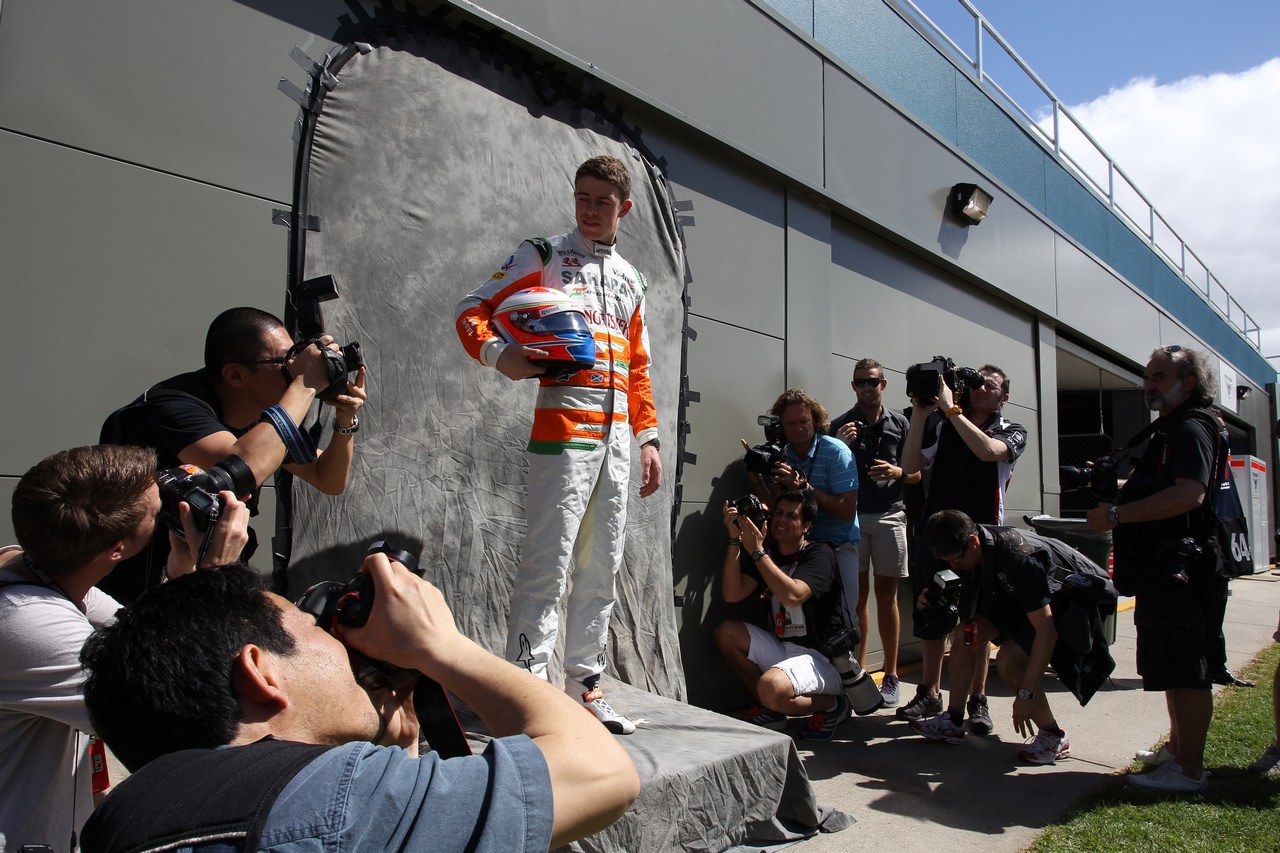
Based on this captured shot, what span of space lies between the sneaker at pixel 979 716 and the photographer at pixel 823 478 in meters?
0.72

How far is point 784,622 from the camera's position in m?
4.25

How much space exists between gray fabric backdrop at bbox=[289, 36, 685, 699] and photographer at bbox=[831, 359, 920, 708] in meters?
1.67

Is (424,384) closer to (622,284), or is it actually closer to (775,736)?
(622,284)

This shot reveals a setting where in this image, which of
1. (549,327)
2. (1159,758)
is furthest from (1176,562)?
(549,327)

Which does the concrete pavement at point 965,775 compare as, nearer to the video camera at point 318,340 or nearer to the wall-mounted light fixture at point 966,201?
the video camera at point 318,340

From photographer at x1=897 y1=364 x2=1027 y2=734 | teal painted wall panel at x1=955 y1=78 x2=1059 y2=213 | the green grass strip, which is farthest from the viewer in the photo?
teal painted wall panel at x1=955 y1=78 x2=1059 y2=213

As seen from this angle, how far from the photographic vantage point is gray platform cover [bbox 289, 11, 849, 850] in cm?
280

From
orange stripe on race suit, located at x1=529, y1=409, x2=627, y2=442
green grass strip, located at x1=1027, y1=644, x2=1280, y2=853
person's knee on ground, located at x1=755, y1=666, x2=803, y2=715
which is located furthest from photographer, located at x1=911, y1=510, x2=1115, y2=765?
orange stripe on race suit, located at x1=529, y1=409, x2=627, y2=442

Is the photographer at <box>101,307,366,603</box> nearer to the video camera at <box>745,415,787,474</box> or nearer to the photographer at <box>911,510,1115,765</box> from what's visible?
the video camera at <box>745,415,787,474</box>

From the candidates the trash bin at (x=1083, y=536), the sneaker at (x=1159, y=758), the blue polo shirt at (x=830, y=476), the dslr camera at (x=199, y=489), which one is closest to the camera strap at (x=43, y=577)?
the dslr camera at (x=199, y=489)

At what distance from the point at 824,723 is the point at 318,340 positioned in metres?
3.06

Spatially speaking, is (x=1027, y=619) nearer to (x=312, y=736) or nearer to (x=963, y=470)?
(x=963, y=470)

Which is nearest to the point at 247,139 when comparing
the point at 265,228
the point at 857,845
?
the point at 265,228

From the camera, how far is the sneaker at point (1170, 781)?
135 inches
